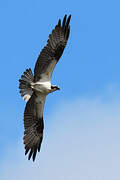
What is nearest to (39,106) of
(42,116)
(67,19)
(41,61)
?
(42,116)

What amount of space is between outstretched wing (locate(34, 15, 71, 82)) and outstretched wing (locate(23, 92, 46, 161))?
85cm

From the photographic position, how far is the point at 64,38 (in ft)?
61.0

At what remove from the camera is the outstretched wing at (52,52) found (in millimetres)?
18281

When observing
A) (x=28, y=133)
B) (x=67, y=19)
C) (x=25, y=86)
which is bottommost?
(x=28, y=133)

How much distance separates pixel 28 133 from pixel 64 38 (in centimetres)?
312

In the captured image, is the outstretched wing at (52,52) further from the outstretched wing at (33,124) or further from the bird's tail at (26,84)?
the outstretched wing at (33,124)

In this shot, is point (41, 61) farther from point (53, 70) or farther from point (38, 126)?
point (38, 126)

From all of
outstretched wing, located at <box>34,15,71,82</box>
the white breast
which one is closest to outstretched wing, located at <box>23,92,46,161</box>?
the white breast

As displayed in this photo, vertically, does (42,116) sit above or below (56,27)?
below

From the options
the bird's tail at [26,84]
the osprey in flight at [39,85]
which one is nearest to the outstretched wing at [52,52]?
the osprey in flight at [39,85]

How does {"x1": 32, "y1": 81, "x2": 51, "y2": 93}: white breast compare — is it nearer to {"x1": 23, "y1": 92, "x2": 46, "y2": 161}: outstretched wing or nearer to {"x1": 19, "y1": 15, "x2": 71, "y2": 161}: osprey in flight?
{"x1": 19, "y1": 15, "x2": 71, "y2": 161}: osprey in flight

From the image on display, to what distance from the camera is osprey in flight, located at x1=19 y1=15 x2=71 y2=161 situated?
60.3ft

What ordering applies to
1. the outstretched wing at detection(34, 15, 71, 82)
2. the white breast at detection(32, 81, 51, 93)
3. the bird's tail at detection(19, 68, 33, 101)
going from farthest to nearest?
the bird's tail at detection(19, 68, 33, 101)
the white breast at detection(32, 81, 51, 93)
the outstretched wing at detection(34, 15, 71, 82)

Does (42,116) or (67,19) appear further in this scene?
(42,116)
